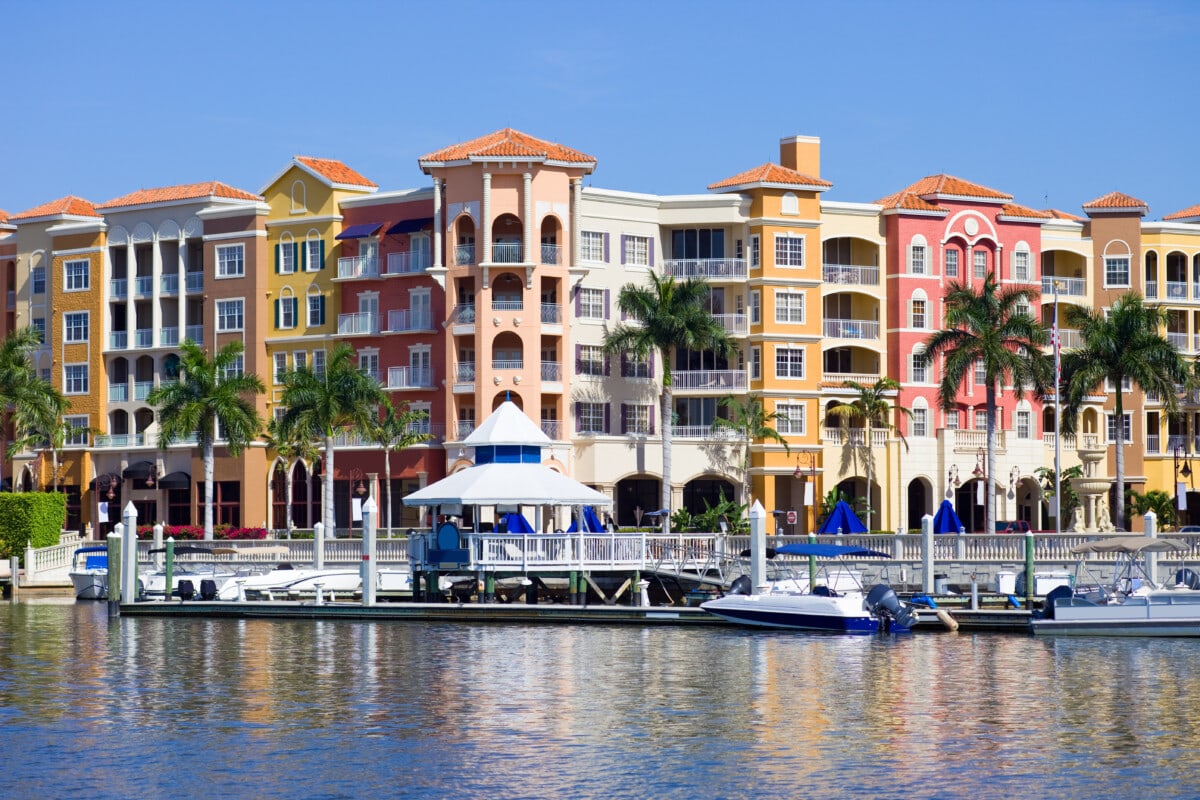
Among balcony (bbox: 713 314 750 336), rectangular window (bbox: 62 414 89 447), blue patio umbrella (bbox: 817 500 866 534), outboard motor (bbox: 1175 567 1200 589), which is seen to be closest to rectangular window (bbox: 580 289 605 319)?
balcony (bbox: 713 314 750 336)

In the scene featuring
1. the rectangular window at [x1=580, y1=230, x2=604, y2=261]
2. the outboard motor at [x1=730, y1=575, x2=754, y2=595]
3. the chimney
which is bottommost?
the outboard motor at [x1=730, y1=575, x2=754, y2=595]

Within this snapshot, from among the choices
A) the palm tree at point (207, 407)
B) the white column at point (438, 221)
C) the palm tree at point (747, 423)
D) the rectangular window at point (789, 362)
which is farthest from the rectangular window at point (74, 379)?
the rectangular window at point (789, 362)

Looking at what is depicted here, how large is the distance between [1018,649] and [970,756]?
19185 millimetres

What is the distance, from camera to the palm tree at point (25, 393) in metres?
100

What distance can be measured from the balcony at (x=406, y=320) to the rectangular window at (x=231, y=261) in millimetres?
9395

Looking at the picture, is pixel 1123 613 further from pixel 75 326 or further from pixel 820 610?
pixel 75 326

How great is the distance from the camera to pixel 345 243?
338ft

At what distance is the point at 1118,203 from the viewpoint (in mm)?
111500

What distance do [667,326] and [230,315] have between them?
2452 centimetres

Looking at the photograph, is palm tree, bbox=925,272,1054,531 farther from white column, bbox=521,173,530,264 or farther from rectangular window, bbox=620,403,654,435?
white column, bbox=521,173,530,264

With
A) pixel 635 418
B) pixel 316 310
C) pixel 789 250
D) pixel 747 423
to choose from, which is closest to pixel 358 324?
pixel 316 310

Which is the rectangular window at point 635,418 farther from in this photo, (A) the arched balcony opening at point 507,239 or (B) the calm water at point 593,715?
(B) the calm water at point 593,715

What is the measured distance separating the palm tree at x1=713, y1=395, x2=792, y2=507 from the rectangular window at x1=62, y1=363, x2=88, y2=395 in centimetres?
3445

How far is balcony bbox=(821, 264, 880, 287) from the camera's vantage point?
105 metres
